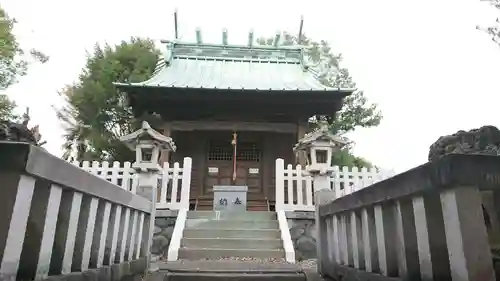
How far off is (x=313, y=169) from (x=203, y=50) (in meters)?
8.47

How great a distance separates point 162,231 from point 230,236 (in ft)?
4.96

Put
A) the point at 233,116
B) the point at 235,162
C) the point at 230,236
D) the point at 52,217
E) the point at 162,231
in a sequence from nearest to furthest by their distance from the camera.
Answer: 1. the point at 52,217
2. the point at 230,236
3. the point at 162,231
4. the point at 235,162
5. the point at 233,116

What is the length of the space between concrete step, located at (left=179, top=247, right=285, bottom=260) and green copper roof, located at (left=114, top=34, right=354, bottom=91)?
521 centimetres

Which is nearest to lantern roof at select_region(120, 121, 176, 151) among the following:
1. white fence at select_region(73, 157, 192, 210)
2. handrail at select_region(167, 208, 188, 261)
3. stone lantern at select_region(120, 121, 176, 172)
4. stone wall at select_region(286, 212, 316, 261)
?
stone lantern at select_region(120, 121, 176, 172)

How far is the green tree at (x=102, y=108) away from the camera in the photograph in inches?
541

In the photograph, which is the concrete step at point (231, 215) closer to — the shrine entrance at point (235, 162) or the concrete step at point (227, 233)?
the concrete step at point (227, 233)

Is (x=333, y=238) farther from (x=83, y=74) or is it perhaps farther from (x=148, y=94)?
(x=83, y=74)

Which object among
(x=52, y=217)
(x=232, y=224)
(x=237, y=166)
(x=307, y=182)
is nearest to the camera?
(x=52, y=217)

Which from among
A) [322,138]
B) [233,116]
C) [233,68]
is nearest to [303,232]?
[322,138]

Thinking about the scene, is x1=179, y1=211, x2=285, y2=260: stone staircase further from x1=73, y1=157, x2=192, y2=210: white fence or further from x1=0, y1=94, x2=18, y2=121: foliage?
x1=0, y1=94, x2=18, y2=121: foliage

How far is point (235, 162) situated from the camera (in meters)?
11.2

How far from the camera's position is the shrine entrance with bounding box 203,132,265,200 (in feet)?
37.2

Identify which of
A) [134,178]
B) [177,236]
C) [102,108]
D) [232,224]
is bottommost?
[177,236]

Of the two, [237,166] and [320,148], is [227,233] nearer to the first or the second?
[320,148]
